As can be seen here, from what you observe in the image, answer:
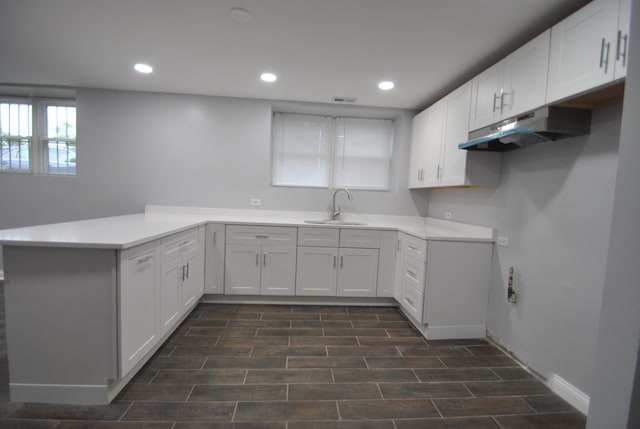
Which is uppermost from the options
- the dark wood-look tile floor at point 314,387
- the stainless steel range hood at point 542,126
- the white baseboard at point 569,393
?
the stainless steel range hood at point 542,126

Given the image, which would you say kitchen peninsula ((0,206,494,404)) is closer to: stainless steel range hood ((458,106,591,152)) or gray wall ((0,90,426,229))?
gray wall ((0,90,426,229))

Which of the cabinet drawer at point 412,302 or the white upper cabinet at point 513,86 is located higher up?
the white upper cabinet at point 513,86

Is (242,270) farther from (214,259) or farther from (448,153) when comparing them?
(448,153)

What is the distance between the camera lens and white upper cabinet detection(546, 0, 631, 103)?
1.25 meters

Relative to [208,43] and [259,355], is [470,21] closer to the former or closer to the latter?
[208,43]

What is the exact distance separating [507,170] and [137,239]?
9.18 feet

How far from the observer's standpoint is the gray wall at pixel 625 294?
0.55 metres

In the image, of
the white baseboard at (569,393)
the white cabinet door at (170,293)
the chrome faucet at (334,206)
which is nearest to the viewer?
the white baseboard at (569,393)

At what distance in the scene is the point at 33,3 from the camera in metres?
1.78

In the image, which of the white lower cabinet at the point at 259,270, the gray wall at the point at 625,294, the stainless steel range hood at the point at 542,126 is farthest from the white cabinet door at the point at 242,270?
the gray wall at the point at 625,294

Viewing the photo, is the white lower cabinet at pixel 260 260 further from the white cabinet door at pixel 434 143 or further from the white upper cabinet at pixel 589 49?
the white upper cabinet at pixel 589 49

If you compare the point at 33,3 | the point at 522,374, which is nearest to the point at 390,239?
the point at 522,374

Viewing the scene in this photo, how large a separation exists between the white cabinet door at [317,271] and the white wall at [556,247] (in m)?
1.52

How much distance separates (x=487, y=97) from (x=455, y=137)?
0.47 meters
